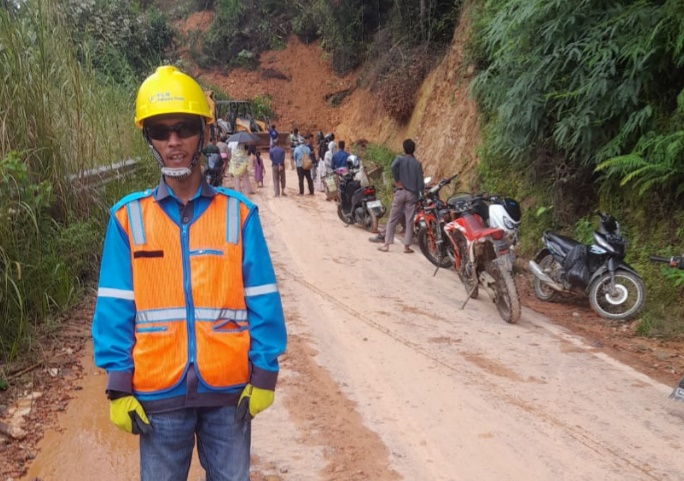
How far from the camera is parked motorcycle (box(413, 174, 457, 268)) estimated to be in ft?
28.5

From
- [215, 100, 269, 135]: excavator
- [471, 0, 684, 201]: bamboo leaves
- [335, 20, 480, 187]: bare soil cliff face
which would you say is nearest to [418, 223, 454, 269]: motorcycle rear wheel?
[471, 0, 684, 201]: bamboo leaves

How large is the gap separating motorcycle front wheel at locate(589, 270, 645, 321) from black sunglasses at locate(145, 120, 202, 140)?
18.2ft

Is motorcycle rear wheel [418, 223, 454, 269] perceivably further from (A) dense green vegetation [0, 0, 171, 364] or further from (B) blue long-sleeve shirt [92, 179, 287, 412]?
(B) blue long-sleeve shirt [92, 179, 287, 412]

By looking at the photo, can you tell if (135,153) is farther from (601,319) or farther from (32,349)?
(601,319)

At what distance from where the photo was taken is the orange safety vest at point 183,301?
2068 mm

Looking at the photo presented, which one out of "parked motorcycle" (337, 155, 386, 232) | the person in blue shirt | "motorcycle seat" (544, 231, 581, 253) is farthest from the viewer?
the person in blue shirt

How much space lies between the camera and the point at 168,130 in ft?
7.17

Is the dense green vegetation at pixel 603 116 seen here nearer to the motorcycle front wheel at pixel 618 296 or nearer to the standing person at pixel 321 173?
the motorcycle front wheel at pixel 618 296

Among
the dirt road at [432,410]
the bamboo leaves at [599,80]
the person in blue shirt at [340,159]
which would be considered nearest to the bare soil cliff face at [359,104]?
the person in blue shirt at [340,159]

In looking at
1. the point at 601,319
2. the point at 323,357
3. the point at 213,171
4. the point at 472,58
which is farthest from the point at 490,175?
the point at 323,357

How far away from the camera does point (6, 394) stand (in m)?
3.91

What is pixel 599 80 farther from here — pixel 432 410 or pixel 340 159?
pixel 340 159

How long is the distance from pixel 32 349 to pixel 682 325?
19.8ft

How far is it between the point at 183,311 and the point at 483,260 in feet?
17.3
